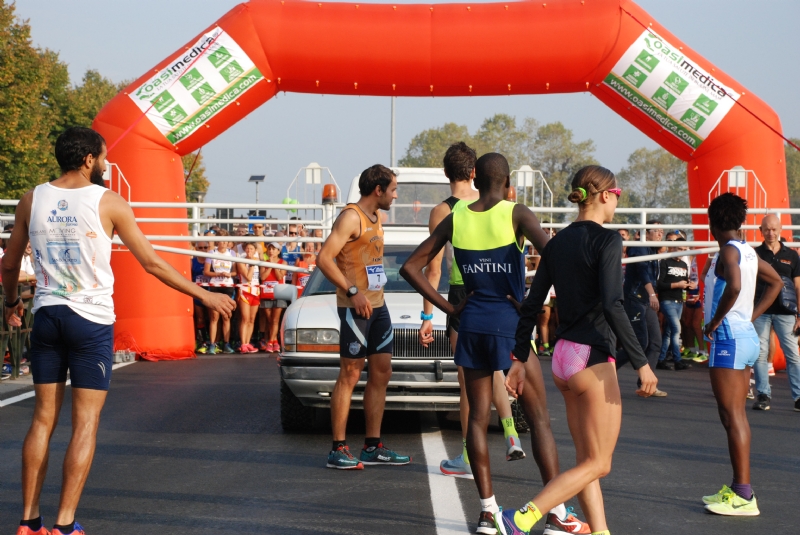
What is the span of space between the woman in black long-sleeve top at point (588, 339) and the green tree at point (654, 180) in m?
101

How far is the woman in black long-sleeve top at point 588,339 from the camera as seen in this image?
4312mm

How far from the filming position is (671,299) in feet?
49.4

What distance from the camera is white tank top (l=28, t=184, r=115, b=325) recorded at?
15.8ft

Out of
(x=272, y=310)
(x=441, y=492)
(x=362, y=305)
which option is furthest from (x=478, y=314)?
(x=272, y=310)

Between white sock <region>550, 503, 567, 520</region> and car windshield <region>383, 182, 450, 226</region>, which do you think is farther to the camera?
car windshield <region>383, 182, 450, 226</region>

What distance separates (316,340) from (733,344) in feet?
10.9

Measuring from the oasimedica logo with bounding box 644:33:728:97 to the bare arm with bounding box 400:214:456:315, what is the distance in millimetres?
8840

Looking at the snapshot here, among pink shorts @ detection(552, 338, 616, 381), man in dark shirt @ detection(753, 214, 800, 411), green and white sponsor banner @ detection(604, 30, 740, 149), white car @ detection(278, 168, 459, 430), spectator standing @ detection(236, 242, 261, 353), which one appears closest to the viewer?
pink shorts @ detection(552, 338, 616, 381)

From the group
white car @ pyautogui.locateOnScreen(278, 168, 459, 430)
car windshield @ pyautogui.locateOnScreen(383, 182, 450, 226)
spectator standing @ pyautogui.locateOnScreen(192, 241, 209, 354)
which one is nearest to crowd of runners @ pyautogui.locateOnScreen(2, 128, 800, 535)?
white car @ pyautogui.locateOnScreen(278, 168, 459, 430)

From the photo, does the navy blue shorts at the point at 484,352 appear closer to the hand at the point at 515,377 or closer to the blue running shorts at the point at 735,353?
the hand at the point at 515,377

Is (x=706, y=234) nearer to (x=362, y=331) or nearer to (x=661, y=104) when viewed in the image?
(x=661, y=104)

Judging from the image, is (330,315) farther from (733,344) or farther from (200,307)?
(200,307)

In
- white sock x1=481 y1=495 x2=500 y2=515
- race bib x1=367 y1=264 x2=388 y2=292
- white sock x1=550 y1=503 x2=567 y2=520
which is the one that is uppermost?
race bib x1=367 y1=264 x2=388 y2=292

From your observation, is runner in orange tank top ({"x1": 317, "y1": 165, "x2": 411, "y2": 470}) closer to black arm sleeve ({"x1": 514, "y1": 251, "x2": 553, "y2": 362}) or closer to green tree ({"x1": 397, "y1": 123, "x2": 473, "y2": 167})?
black arm sleeve ({"x1": 514, "y1": 251, "x2": 553, "y2": 362})
